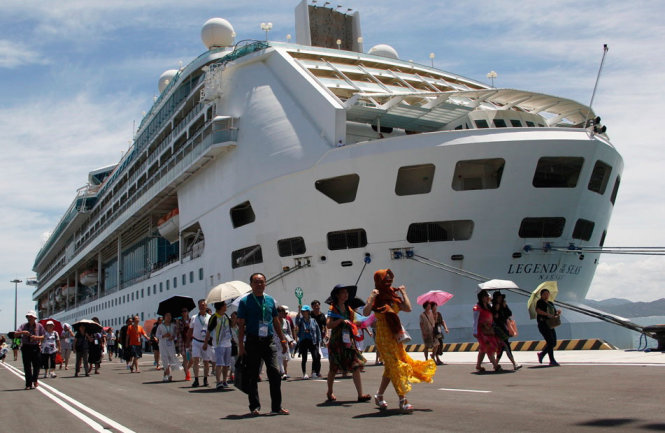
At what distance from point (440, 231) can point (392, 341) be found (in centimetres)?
1437

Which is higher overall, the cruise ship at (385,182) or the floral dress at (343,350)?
the cruise ship at (385,182)

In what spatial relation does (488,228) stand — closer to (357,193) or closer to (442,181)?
(442,181)

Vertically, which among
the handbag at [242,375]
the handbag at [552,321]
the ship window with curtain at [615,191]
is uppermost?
the ship window with curtain at [615,191]

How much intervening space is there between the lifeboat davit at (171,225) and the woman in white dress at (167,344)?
74.5ft

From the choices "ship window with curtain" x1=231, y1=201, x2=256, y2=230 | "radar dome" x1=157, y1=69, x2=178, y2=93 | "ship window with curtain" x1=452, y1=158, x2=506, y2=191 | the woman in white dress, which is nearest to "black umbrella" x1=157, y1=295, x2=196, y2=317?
the woman in white dress

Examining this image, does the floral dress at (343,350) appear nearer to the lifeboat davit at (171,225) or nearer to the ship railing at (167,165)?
the ship railing at (167,165)

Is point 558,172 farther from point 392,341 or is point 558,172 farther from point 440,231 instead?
point 392,341

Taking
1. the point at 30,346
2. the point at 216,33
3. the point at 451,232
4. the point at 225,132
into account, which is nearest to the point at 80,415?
the point at 30,346

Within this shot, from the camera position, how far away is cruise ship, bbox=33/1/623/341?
69.1 ft

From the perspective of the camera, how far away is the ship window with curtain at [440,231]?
21469 millimetres

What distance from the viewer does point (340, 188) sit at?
23.8 meters

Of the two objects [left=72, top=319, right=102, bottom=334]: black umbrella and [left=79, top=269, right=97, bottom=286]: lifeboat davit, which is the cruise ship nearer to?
[left=72, top=319, right=102, bottom=334]: black umbrella

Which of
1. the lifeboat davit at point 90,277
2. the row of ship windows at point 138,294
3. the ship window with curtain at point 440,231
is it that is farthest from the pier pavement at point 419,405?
the lifeboat davit at point 90,277

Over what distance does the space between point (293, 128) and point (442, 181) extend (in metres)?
6.03
